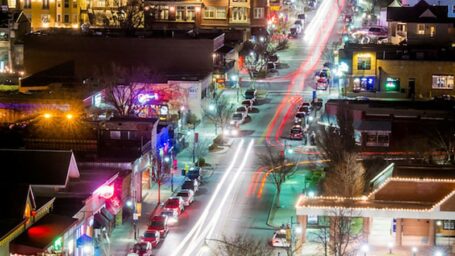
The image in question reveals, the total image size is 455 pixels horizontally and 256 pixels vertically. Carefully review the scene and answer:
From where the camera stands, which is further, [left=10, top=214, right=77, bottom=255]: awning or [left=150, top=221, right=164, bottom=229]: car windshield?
[left=150, top=221, right=164, bottom=229]: car windshield

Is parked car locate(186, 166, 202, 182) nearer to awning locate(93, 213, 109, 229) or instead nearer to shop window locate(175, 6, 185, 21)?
awning locate(93, 213, 109, 229)

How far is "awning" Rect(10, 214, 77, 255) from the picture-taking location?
37.0 meters

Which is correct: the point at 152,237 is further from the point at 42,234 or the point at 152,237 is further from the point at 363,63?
the point at 363,63

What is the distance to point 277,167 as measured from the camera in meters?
54.6

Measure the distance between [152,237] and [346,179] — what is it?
817cm

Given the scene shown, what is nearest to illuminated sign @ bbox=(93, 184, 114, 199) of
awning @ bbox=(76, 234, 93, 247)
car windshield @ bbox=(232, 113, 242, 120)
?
awning @ bbox=(76, 234, 93, 247)

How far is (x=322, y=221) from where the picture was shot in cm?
4531

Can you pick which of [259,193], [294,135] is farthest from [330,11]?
[259,193]

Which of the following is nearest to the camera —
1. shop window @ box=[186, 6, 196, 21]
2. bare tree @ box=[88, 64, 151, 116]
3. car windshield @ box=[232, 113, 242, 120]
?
bare tree @ box=[88, 64, 151, 116]

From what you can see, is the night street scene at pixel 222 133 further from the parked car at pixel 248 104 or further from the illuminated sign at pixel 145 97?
the parked car at pixel 248 104

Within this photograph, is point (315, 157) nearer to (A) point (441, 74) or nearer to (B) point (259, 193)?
(B) point (259, 193)

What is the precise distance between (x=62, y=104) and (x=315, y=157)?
44.0ft

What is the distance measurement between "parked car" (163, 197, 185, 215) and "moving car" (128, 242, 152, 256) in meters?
5.06

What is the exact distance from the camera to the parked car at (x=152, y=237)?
142 ft
